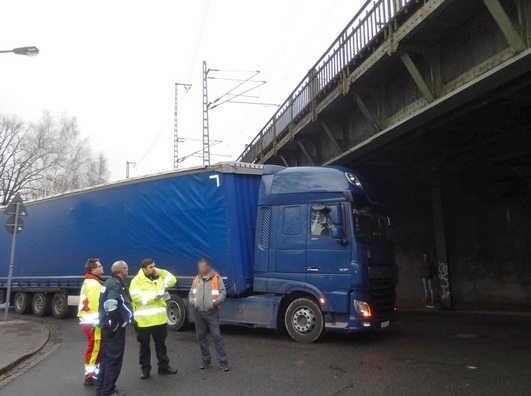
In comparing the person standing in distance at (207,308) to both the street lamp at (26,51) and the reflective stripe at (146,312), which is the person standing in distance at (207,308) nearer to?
the reflective stripe at (146,312)

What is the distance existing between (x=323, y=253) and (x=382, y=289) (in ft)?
4.62

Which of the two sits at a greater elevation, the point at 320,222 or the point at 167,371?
the point at 320,222

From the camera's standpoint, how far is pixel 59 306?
1402cm

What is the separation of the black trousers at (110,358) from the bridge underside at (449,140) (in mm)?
6229

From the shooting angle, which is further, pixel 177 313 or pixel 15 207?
pixel 15 207

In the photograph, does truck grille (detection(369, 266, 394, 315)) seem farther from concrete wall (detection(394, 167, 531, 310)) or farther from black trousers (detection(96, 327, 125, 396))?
concrete wall (detection(394, 167, 531, 310))

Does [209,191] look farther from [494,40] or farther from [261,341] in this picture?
[494,40]

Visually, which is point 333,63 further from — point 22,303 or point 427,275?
point 22,303

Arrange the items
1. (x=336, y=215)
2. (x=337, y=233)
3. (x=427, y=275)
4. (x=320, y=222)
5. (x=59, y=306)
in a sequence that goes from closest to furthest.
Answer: (x=337, y=233) → (x=336, y=215) → (x=320, y=222) → (x=59, y=306) → (x=427, y=275)

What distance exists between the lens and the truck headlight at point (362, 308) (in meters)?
8.33

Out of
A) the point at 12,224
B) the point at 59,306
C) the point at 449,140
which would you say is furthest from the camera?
the point at 59,306

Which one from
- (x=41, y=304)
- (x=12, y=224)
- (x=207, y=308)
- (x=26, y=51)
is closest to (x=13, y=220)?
(x=12, y=224)

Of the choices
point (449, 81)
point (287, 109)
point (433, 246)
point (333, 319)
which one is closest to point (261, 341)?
point (333, 319)

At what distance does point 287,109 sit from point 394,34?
24.5 ft
